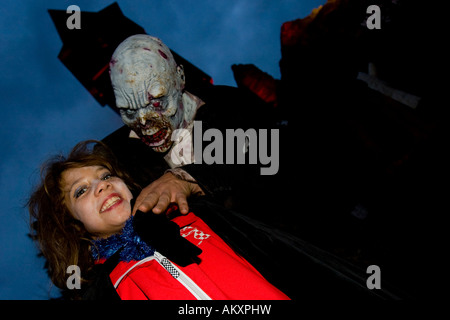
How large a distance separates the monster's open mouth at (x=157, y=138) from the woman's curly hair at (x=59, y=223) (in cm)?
34

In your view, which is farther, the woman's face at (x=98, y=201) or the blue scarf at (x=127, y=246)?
the woman's face at (x=98, y=201)

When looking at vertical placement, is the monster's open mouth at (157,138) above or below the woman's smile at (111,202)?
above

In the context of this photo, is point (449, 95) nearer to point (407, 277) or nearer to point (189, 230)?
point (407, 277)

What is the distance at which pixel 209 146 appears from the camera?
6.38 feet

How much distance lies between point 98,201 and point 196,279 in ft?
2.63

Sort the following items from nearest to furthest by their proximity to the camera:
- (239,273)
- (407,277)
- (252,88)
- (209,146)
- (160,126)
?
(239,273) < (160,126) < (209,146) < (407,277) < (252,88)

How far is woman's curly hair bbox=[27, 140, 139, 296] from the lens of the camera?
1650 mm

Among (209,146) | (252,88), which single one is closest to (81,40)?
(252,88)

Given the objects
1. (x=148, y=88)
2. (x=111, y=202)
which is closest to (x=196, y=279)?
(x=111, y=202)

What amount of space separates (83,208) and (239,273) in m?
1.01

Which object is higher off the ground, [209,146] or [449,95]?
[449,95]

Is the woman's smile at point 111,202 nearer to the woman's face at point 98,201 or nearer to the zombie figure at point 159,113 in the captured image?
the woman's face at point 98,201

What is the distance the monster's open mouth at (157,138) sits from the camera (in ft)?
5.98

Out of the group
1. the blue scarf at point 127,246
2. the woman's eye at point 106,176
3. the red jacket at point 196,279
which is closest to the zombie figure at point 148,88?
the woman's eye at point 106,176
